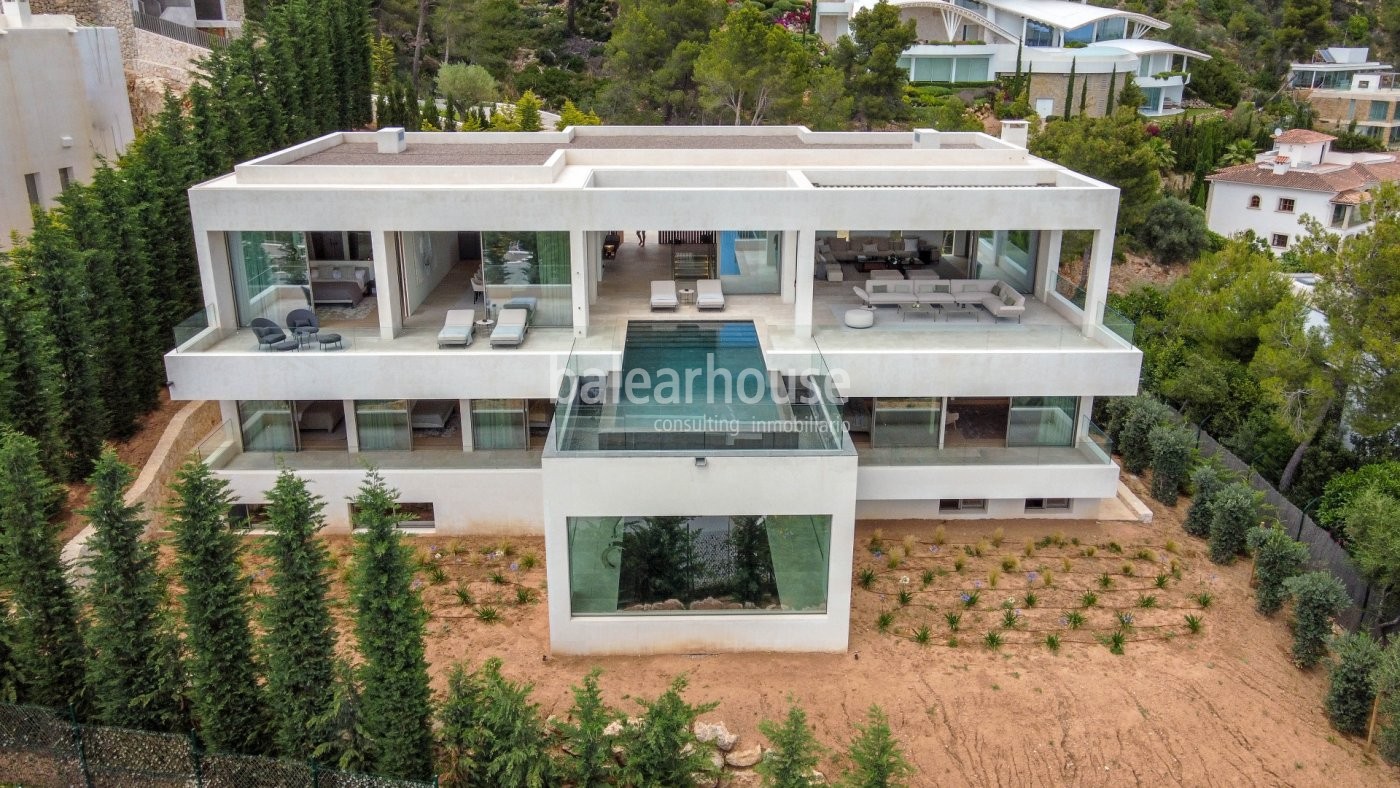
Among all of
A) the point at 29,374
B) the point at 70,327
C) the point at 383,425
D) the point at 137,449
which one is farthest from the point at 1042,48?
the point at 29,374

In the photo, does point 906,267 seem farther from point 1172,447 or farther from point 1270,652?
point 1270,652

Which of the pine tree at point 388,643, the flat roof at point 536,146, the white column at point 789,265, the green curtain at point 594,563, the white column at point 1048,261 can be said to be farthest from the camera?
the flat roof at point 536,146

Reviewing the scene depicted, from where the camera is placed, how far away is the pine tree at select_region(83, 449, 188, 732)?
1495 centimetres

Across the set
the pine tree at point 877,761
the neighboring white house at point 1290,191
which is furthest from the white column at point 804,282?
the neighboring white house at point 1290,191

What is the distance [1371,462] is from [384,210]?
2865 cm

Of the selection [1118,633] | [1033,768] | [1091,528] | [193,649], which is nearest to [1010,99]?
[1091,528]

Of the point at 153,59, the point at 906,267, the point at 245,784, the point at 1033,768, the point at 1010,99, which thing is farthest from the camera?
the point at 1010,99

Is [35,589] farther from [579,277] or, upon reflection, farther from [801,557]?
[801,557]

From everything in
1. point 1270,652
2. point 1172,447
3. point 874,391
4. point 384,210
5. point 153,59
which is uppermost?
point 153,59

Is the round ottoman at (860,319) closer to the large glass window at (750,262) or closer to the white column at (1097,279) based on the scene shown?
the large glass window at (750,262)

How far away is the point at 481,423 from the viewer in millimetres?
23750

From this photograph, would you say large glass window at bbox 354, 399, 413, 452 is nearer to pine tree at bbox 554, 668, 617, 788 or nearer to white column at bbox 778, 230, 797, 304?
white column at bbox 778, 230, 797, 304

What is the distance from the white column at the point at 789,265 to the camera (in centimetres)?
2520

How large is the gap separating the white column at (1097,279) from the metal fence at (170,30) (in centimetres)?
4205
